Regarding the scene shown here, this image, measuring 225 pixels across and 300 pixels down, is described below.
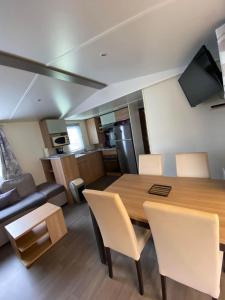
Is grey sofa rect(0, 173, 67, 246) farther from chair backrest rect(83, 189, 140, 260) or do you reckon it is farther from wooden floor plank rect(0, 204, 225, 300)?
chair backrest rect(83, 189, 140, 260)

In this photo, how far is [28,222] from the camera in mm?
2213

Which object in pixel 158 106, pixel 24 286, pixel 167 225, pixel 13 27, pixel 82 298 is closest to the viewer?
pixel 167 225

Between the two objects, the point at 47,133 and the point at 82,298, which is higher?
the point at 47,133

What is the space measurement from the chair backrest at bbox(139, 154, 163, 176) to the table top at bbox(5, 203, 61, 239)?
144 cm

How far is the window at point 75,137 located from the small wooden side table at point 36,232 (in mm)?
2861

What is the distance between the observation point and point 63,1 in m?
1.03

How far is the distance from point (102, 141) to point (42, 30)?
4.22m

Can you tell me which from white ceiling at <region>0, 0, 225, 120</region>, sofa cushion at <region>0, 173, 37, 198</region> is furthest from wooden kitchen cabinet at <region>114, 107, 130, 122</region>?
sofa cushion at <region>0, 173, 37, 198</region>

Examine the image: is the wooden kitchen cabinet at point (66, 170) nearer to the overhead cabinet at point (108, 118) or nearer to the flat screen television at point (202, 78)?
the overhead cabinet at point (108, 118)

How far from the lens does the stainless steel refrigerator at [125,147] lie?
4.20 metres

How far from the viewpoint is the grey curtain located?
131 inches

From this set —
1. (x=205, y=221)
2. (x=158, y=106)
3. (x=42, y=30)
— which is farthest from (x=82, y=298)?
(x=158, y=106)

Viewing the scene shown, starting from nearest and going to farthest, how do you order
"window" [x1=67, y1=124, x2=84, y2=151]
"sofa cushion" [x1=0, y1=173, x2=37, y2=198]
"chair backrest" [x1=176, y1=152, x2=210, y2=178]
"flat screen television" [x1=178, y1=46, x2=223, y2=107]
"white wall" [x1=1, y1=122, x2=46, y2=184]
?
"flat screen television" [x1=178, y1=46, x2=223, y2=107] → "chair backrest" [x1=176, y1=152, x2=210, y2=178] → "sofa cushion" [x1=0, y1=173, x2=37, y2=198] → "white wall" [x1=1, y1=122, x2=46, y2=184] → "window" [x1=67, y1=124, x2=84, y2=151]

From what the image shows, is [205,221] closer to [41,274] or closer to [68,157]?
[41,274]
